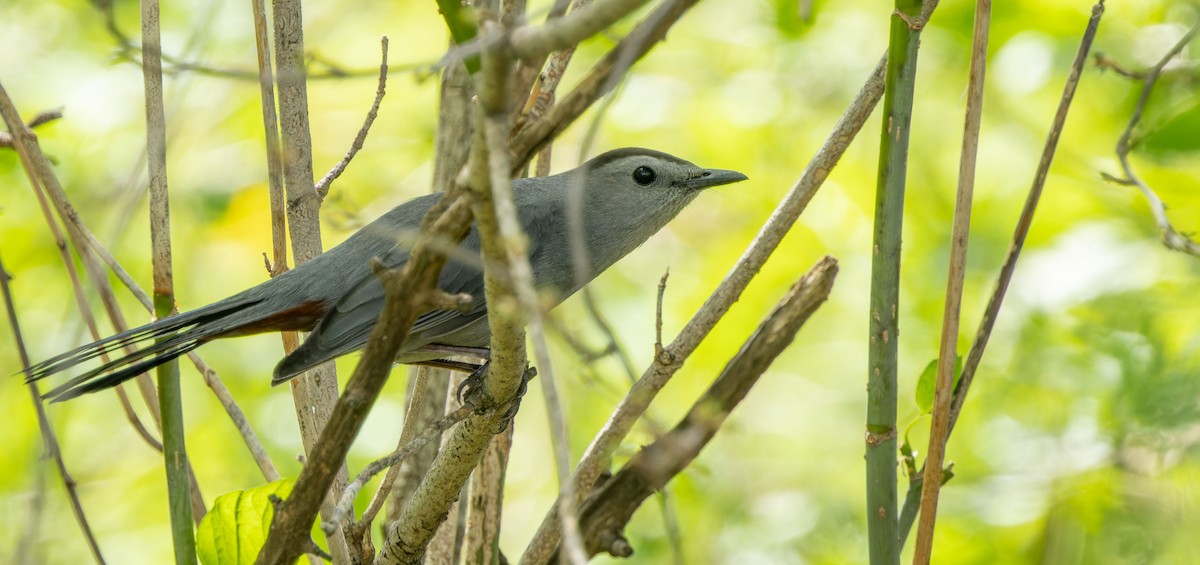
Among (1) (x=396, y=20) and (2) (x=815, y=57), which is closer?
(2) (x=815, y=57)

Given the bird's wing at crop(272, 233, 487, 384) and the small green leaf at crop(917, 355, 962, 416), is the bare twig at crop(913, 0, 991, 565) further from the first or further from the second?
the bird's wing at crop(272, 233, 487, 384)

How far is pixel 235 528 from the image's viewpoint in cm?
221

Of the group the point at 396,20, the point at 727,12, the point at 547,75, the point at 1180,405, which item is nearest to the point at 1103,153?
the point at 1180,405

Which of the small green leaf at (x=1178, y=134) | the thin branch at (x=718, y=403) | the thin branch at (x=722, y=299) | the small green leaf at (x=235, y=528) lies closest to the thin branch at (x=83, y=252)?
the small green leaf at (x=235, y=528)

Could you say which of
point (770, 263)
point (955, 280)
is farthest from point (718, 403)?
point (770, 263)

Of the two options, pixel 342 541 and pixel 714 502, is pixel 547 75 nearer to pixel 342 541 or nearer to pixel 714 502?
pixel 342 541

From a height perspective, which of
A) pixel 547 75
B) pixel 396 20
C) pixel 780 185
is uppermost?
→ pixel 396 20

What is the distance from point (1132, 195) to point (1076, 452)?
907 mm

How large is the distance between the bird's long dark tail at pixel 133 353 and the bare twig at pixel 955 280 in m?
1.60

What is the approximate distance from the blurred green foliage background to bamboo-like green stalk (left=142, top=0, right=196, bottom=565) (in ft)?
1.91

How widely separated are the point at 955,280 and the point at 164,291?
1.64 metres

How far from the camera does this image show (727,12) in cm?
483

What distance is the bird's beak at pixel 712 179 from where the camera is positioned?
3523 millimetres

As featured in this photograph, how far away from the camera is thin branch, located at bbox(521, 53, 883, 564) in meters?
2.23
